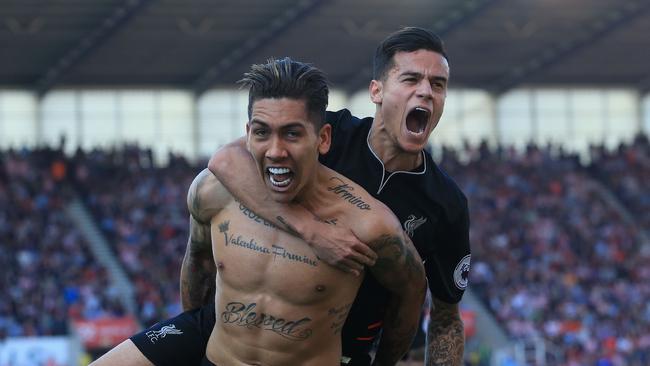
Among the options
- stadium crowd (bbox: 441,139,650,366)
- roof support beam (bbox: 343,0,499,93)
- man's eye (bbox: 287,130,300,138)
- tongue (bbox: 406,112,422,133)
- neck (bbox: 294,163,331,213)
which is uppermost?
roof support beam (bbox: 343,0,499,93)

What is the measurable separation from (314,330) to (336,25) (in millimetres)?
26619

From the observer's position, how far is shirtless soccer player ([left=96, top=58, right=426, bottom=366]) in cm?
488

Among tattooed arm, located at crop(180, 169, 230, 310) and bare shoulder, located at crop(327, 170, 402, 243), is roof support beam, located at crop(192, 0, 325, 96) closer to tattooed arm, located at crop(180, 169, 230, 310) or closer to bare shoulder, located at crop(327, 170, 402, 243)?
tattooed arm, located at crop(180, 169, 230, 310)

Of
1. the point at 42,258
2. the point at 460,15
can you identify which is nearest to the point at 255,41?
the point at 460,15

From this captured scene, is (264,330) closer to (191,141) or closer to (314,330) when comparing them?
(314,330)

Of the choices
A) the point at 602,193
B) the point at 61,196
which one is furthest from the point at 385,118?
the point at 602,193

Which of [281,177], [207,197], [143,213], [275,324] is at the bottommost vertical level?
[143,213]

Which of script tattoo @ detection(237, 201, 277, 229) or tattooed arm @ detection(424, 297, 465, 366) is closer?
script tattoo @ detection(237, 201, 277, 229)

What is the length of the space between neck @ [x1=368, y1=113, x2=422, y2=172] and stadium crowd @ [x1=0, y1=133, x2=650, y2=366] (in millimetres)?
16780

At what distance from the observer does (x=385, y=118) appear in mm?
A: 5527

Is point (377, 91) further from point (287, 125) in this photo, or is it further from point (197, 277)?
point (197, 277)

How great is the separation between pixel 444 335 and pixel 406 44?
4.53 ft

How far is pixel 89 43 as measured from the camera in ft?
99.8

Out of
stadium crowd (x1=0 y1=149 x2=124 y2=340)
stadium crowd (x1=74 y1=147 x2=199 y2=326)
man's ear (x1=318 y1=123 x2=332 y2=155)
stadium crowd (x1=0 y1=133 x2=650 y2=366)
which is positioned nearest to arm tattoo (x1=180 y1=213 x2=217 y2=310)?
man's ear (x1=318 y1=123 x2=332 y2=155)
